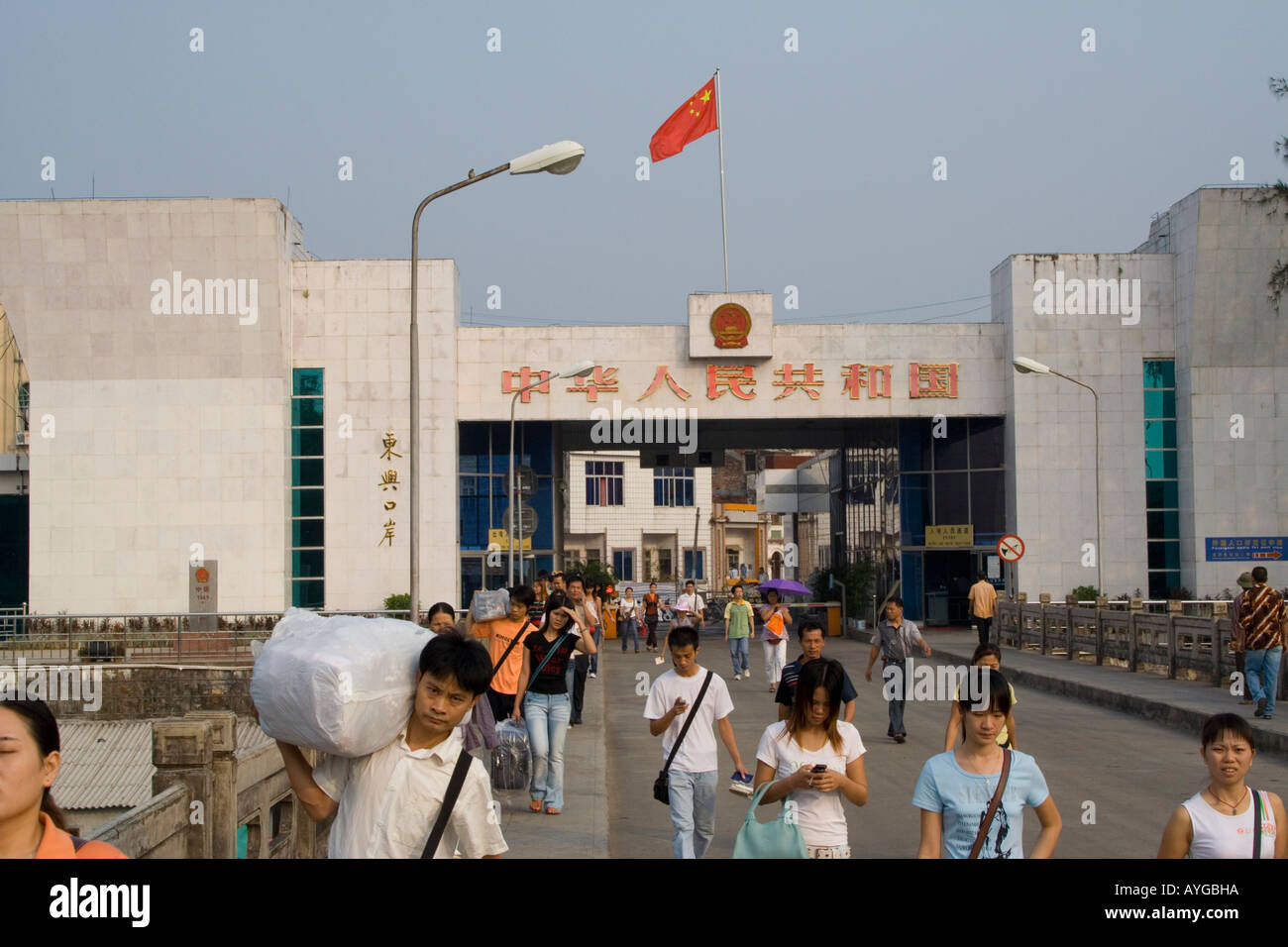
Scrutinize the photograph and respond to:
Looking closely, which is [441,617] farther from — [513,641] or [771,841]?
[771,841]

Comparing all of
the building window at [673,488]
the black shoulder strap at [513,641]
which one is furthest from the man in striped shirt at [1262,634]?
the building window at [673,488]

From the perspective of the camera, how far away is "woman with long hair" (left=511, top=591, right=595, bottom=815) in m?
10.7

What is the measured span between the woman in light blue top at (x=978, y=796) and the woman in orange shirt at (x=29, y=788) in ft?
9.83

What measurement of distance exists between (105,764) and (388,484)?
53.3 feet

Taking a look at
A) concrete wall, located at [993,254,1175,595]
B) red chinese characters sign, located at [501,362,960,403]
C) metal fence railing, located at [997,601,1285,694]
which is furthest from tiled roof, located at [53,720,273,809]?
concrete wall, located at [993,254,1175,595]

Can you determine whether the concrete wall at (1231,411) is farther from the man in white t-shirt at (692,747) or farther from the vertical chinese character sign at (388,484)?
the man in white t-shirt at (692,747)

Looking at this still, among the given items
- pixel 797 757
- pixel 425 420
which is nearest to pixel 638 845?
pixel 797 757

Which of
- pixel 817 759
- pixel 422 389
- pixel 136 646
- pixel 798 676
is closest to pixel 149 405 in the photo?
pixel 422 389

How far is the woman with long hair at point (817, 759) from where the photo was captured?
5652mm

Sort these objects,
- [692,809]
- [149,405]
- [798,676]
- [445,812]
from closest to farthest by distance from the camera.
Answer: [445,812] → [798,676] → [692,809] → [149,405]

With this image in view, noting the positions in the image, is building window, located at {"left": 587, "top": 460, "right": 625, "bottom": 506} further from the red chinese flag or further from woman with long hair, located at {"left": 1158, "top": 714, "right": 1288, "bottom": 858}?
woman with long hair, located at {"left": 1158, "top": 714, "right": 1288, "bottom": 858}

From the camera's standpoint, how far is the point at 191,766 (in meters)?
6.58
